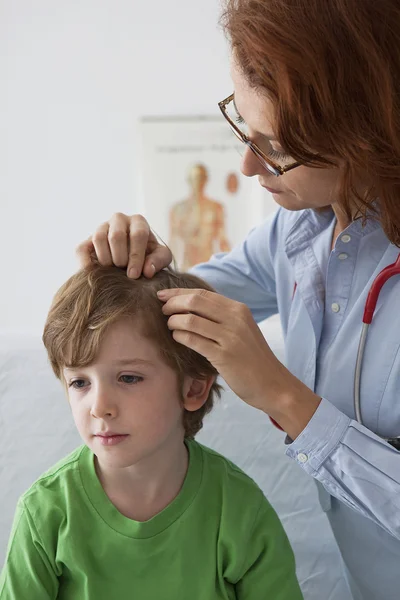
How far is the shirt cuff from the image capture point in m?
1.21

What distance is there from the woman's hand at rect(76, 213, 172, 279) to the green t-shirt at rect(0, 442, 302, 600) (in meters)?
0.33

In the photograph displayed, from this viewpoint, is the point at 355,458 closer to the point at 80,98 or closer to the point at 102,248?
the point at 102,248

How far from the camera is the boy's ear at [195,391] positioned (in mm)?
1334

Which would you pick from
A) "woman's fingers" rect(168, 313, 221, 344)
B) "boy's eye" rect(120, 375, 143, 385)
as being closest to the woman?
"woman's fingers" rect(168, 313, 221, 344)

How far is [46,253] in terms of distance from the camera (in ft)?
10.5

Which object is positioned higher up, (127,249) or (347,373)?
(127,249)

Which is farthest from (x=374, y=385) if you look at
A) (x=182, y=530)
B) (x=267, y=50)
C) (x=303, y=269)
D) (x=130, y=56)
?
(x=130, y=56)

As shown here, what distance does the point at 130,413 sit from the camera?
3.97ft

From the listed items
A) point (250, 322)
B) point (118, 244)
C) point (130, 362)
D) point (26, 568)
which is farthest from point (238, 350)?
point (26, 568)

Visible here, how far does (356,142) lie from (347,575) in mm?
876

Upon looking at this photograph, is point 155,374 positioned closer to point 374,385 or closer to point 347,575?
point 374,385

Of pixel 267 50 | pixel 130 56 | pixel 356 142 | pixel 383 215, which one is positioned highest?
pixel 130 56

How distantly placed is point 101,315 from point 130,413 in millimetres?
160

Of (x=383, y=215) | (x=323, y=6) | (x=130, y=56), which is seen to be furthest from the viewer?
(x=130, y=56)
